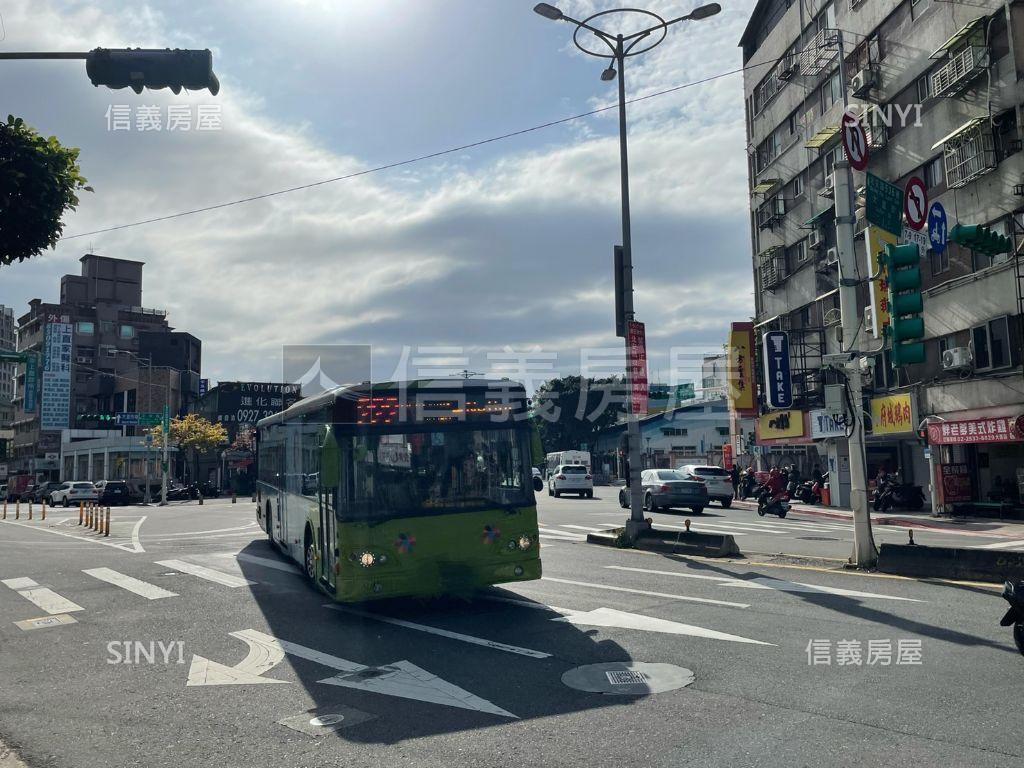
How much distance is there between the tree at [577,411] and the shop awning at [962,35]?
179ft

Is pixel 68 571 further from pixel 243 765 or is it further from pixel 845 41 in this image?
pixel 845 41

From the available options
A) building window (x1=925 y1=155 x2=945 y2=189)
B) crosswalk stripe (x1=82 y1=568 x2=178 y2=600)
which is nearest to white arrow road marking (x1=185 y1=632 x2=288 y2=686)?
crosswalk stripe (x1=82 y1=568 x2=178 y2=600)

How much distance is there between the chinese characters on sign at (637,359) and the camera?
16.9 meters

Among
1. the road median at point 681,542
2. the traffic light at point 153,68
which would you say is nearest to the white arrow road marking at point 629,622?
the road median at point 681,542

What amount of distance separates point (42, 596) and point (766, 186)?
118ft

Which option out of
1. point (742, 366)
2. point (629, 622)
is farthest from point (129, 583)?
point (742, 366)

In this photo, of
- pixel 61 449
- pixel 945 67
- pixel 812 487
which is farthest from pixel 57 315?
pixel 945 67

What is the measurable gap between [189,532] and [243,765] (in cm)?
1910

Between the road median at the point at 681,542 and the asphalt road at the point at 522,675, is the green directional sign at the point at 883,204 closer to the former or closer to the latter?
the asphalt road at the point at 522,675

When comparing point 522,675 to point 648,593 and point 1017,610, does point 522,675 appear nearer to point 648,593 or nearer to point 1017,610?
point 648,593

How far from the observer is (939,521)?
23.9 meters

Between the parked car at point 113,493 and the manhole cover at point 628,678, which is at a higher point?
the parked car at point 113,493

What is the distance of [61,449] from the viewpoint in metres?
84.1

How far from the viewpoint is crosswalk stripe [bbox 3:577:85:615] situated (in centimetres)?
1105
